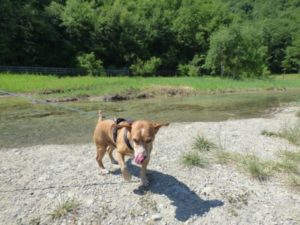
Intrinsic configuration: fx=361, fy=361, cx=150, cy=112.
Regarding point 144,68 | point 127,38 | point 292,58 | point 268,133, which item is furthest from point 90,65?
point 292,58

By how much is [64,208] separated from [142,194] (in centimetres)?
136

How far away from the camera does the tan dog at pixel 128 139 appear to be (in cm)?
534

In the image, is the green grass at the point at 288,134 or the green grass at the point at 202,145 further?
the green grass at the point at 288,134

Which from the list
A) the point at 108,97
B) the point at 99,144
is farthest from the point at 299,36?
the point at 99,144

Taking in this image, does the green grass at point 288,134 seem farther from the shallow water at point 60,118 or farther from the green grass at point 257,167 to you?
the shallow water at point 60,118

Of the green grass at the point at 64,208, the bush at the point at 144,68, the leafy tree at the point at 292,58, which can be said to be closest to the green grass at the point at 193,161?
the green grass at the point at 64,208

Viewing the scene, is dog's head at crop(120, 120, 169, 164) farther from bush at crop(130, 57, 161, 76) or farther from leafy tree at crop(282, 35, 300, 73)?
leafy tree at crop(282, 35, 300, 73)

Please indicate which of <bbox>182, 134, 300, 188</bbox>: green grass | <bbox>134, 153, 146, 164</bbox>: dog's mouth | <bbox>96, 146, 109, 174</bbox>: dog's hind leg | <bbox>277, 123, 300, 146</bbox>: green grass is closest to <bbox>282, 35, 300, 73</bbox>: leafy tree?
<bbox>277, 123, 300, 146</bbox>: green grass

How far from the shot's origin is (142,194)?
248 inches

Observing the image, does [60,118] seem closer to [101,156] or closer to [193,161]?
[101,156]

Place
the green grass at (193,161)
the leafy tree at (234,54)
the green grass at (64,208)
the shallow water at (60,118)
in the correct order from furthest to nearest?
the leafy tree at (234,54)
the shallow water at (60,118)
the green grass at (193,161)
the green grass at (64,208)

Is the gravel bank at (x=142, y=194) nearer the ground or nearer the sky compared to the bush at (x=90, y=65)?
nearer the sky

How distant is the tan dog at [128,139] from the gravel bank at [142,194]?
47cm

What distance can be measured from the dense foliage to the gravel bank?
1574 inches
